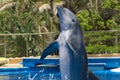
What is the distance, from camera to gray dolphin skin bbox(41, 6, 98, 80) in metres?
3.92

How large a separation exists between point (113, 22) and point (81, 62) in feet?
60.1

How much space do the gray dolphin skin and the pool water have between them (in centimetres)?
736

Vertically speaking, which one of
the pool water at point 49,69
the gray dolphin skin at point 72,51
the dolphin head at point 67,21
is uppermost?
the dolphin head at point 67,21

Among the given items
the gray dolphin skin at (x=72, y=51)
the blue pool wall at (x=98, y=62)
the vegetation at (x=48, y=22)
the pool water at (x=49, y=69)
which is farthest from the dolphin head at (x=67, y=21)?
the vegetation at (x=48, y=22)

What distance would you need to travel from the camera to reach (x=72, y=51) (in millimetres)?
3924

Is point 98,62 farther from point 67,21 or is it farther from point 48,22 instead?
point 67,21

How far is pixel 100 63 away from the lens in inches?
502

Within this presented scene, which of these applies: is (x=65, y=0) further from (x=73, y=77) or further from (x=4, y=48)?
(x=73, y=77)

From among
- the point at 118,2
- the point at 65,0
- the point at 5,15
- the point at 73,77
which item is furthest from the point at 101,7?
the point at 73,77

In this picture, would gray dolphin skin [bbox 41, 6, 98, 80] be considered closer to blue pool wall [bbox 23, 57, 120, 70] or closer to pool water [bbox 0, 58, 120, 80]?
pool water [bbox 0, 58, 120, 80]

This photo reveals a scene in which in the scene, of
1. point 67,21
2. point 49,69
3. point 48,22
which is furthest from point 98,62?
point 67,21

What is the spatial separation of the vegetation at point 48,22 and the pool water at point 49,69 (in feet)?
9.18

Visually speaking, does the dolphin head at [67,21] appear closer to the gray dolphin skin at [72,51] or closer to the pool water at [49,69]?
the gray dolphin skin at [72,51]

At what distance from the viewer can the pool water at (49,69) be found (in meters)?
11.7
